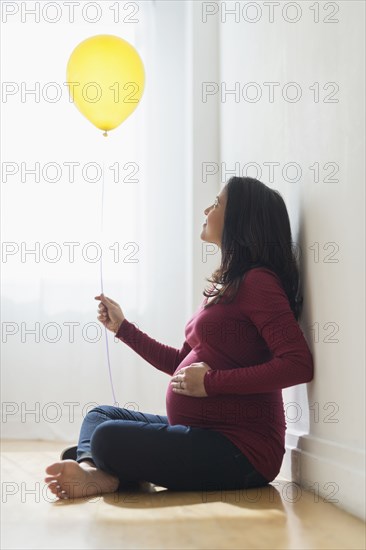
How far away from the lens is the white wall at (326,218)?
→ 137 cm

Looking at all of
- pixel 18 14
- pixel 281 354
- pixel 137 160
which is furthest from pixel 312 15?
pixel 18 14

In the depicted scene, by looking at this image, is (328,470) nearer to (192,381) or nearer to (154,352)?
(192,381)

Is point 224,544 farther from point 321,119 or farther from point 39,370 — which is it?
point 39,370

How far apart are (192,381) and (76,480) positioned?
327 millimetres

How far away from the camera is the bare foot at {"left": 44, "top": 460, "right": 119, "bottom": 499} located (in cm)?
152

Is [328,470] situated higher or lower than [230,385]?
lower

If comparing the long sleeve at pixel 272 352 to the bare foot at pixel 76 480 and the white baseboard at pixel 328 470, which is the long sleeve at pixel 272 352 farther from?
the bare foot at pixel 76 480

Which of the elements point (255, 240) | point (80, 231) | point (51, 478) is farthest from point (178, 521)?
point (80, 231)

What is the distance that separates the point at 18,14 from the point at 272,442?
85.4 inches

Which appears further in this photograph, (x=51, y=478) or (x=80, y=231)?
(x=80, y=231)

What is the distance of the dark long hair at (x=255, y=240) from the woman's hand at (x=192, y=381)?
0.18 metres

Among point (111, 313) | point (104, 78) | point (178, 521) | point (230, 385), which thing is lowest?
point (178, 521)

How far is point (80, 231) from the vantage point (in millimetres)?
2863

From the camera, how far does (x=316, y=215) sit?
1622 millimetres
